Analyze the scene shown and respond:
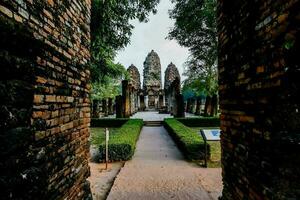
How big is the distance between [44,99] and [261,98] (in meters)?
2.41

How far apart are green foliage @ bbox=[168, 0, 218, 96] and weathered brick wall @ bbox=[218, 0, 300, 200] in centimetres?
1546

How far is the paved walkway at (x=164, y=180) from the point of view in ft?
20.9

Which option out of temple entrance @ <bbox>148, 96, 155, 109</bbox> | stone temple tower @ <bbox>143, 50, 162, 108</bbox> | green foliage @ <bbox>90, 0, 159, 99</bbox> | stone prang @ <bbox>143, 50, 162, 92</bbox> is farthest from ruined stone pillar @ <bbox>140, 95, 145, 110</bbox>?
green foliage @ <bbox>90, 0, 159, 99</bbox>

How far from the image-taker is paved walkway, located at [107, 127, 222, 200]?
6.37 meters

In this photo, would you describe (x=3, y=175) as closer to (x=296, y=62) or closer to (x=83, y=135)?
(x=296, y=62)

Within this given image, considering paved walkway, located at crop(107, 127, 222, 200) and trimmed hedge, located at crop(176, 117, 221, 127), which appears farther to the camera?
trimmed hedge, located at crop(176, 117, 221, 127)

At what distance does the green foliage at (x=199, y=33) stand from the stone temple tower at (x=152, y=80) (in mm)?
15184

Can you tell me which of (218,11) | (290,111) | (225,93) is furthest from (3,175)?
(218,11)

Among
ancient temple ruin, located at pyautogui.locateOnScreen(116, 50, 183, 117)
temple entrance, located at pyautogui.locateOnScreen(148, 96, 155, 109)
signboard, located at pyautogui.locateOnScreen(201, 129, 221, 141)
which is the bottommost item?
signboard, located at pyautogui.locateOnScreen(201, 129, 221, 141)

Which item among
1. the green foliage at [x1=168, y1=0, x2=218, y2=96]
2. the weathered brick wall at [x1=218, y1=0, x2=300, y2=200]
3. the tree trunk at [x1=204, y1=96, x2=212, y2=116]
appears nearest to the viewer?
the weathered brick wall at [x1=218, y1=0, x2=300, y2=200]

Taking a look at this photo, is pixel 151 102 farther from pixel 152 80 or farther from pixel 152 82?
pixel 152 80

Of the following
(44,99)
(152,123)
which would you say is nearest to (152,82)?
(152,123)

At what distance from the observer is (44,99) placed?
3.35 metres

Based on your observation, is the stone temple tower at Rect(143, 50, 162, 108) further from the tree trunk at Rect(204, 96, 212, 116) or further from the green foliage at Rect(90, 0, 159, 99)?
the green foliage at Rect(90, 0, 159, 99)
